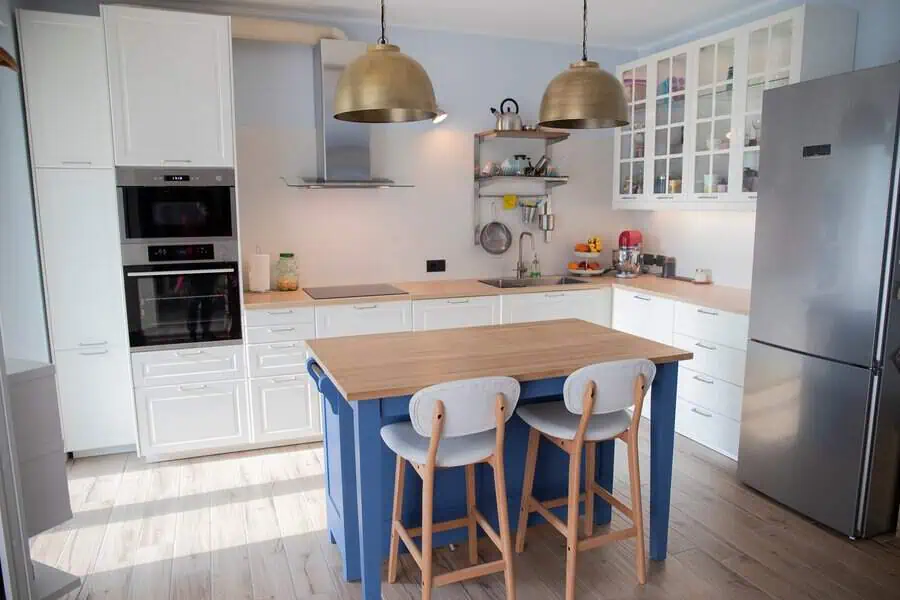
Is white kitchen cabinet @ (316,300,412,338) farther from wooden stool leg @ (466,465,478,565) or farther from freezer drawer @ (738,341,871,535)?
freezer drawer @ (738,341,871,535)

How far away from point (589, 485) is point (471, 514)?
22.7 inches

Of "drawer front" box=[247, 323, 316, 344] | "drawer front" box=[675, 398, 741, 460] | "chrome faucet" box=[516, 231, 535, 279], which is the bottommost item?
"drawer front" box=[675, 398, 741, 460]

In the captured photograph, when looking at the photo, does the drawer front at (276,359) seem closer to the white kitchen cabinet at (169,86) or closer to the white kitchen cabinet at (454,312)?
the white kitchen cabinet at (454,312)

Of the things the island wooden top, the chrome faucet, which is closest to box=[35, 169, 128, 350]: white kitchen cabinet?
the island wooden top

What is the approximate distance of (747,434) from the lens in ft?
10.7

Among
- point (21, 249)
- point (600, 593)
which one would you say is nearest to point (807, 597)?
point (600, 593)

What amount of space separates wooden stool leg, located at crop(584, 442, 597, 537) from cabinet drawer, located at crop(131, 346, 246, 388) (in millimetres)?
2087

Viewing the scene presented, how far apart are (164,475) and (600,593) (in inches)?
95.8

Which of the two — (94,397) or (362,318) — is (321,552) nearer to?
(362,318)

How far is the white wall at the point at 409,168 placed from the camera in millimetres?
4180

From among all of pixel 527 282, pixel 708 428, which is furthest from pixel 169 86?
pixel 708 428

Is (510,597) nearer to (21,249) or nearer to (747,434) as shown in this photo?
(747,434)

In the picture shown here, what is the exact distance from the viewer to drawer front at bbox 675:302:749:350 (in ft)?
11.5

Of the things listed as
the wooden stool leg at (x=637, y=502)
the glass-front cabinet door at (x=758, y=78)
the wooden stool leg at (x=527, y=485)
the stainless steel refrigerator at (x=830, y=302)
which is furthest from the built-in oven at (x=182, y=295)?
the glass-front cabinet door at (x=758, y=78)
